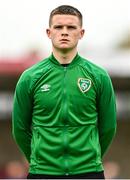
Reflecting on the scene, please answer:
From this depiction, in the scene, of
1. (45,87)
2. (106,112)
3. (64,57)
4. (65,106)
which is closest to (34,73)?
(45,87)

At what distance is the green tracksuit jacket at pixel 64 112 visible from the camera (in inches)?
253

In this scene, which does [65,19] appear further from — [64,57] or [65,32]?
[64,57]

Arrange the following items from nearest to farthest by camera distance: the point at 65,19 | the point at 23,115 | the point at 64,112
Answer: the point at 64,112
the point at 65,19
the point at 23,115

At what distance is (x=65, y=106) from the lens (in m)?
6.47

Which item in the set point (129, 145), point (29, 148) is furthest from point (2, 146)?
point (29, 148)

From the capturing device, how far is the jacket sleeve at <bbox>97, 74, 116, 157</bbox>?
21.8ft

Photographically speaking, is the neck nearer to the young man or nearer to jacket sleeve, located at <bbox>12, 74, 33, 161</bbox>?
the young man

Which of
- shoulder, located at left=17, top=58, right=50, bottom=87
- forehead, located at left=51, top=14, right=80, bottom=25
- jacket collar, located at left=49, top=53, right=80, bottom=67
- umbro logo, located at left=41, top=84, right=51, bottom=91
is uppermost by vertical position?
forehead, located at left=51, top=14, right=80, bottom=25

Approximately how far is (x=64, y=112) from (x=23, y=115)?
0.41 metres

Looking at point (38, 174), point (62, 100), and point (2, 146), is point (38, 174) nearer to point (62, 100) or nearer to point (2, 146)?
point (62, 100)

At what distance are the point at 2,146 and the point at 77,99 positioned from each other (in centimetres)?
1472

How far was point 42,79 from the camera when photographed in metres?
6.61

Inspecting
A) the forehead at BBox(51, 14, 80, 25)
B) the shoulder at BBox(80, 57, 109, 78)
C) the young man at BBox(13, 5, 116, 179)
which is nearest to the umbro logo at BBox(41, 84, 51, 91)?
the young man at BBox(13, 5, 116, 179)

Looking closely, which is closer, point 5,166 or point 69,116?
point 69,116
